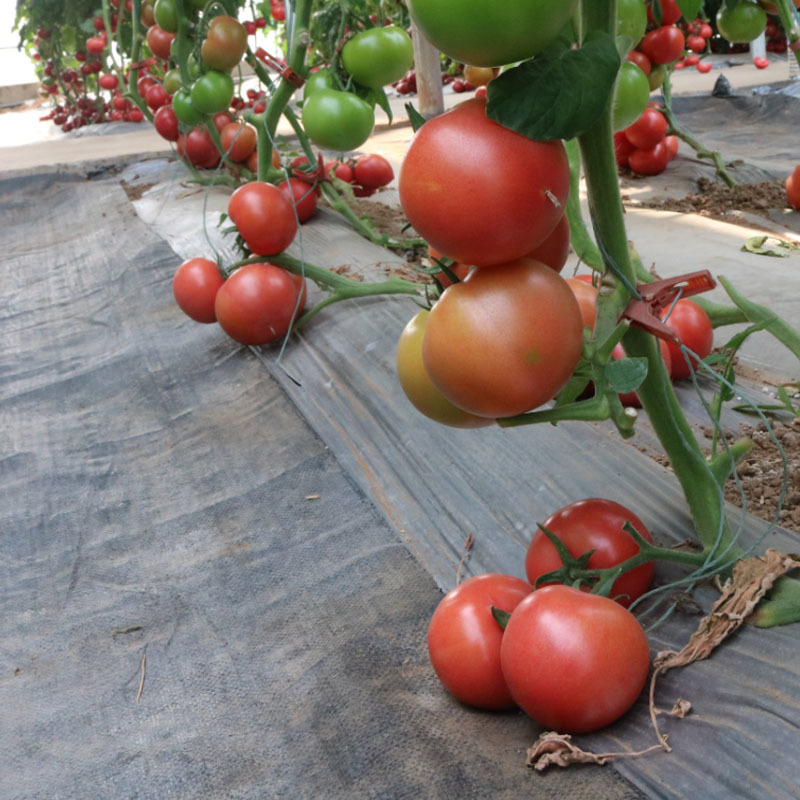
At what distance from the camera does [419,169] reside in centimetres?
65

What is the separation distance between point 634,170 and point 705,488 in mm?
2637

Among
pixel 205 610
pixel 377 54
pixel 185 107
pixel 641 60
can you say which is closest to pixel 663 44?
pixel 641 60

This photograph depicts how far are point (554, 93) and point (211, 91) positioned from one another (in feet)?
6.30

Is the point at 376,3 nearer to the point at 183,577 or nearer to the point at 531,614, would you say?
the point at 183,577

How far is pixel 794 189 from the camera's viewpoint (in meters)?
2.70

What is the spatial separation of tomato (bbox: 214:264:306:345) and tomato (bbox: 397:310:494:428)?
988 mm

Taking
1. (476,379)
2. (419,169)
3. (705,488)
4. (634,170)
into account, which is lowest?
(634,170)

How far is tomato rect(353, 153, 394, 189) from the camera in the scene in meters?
2.58

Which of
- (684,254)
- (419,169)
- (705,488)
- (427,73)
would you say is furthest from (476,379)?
(427,73)

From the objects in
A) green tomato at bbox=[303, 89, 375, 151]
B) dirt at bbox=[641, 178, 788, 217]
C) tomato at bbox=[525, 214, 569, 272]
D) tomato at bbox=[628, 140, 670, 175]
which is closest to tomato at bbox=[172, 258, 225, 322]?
green tomato at bbox=[303, 89, 375, 151]

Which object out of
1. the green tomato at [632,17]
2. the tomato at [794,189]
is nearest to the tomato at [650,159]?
the tomato at [794,189]

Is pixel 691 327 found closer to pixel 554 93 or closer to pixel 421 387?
pixel 421 387

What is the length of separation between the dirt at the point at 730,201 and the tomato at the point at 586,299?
5.71 feet

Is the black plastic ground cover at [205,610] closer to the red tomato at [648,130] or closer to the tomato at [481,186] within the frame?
the tomato at [481,186]
